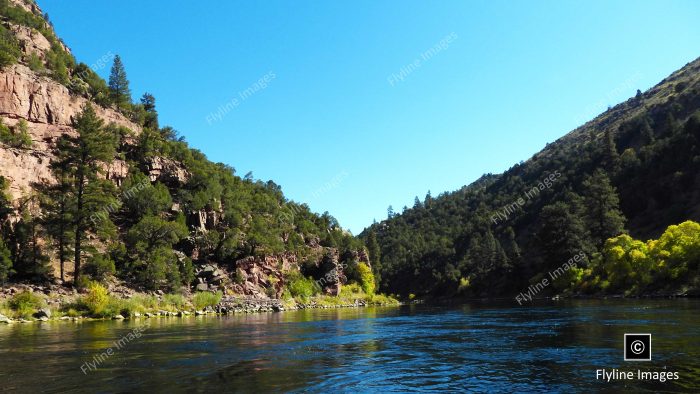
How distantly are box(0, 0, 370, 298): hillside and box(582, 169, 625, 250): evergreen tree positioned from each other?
209 feet

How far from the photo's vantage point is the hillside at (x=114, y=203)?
5969 centimetres

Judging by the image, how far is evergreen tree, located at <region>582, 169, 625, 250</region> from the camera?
116m

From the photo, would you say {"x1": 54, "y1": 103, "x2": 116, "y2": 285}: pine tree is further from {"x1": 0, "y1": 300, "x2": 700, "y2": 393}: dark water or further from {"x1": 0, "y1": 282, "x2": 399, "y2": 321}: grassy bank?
{"x1": 0, "y1": 300, "x2": 700, "y2": 393}: dark water

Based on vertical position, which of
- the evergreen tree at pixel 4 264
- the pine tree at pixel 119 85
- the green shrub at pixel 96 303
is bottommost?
the green shrub at pixel 96 303

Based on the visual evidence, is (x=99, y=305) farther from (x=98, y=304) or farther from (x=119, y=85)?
(x=119, y=85)

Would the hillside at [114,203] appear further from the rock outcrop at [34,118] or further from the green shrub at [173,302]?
the green shrub at [173,302]

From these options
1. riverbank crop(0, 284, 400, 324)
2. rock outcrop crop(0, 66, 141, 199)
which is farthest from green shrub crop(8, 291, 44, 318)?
rock outcrop crop(0, 66, 141, 199)

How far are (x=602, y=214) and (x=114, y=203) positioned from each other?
108 metres

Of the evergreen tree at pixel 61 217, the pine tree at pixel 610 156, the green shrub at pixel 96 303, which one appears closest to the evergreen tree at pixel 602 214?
the pine tree at pixel 610 156

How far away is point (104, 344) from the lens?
24.7 m

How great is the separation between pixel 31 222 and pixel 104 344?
45.9m

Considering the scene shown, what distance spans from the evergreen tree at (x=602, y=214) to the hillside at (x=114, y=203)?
63.8m

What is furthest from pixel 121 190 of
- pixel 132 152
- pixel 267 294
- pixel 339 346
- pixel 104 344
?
pixel 339 346

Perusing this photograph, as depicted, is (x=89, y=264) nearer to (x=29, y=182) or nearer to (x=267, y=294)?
(x=29, y=182)
